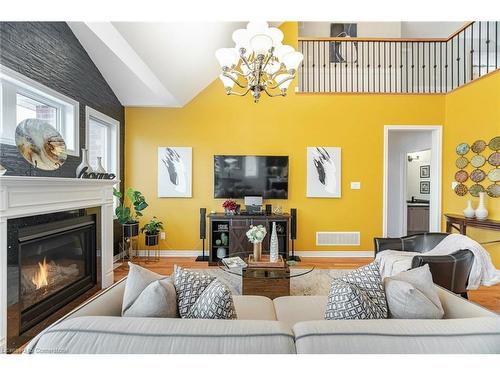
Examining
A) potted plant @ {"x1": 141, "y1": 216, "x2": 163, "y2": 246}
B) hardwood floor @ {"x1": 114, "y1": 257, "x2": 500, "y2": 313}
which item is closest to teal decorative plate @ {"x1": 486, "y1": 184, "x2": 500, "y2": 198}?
hardwood floor @ {"x1": 114, "y1": 257, "x2": 500, "y2": 313}

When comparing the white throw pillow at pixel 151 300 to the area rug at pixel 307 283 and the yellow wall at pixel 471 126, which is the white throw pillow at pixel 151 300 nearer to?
the area rug at pixel 307 283

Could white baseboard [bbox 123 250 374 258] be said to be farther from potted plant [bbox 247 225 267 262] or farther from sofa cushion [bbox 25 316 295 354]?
sofa cushion [bbox 25 316 295 354]

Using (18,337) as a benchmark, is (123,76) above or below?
above

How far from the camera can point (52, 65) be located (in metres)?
2.88

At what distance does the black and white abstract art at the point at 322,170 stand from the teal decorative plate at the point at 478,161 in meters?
1.96

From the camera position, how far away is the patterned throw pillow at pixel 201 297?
1.25 m

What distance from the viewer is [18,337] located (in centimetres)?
209

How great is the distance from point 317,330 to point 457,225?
183 inches

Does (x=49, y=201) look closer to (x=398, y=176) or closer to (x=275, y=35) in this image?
(x=275, y=35)

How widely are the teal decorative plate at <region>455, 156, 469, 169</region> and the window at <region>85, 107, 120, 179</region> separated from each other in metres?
5.72

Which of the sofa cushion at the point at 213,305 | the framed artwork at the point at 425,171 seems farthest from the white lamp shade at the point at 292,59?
the framed artwork at the point at 425,171

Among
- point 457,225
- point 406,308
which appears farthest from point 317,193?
point 406,308

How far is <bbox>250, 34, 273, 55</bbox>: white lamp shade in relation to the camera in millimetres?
2145
